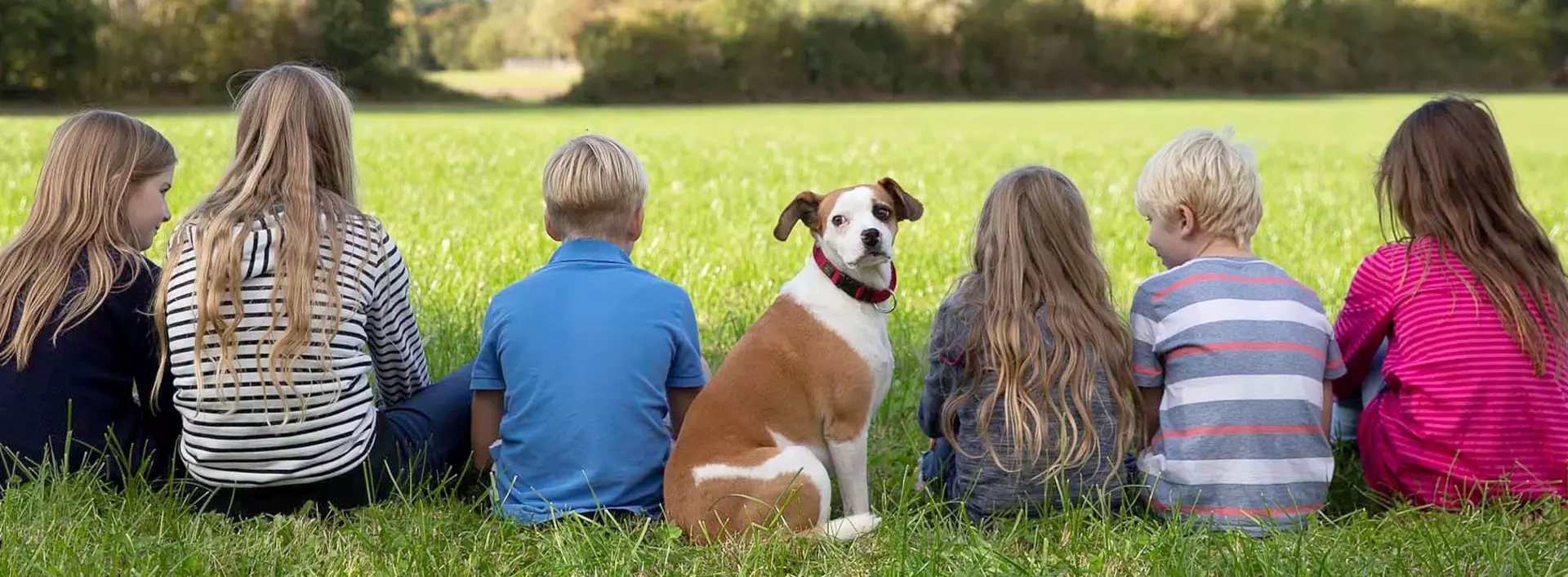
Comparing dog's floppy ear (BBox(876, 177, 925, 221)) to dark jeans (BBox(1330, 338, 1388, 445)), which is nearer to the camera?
dog's floppy ear (BBox(876, 177, 925, 221))

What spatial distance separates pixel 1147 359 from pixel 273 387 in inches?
93.8

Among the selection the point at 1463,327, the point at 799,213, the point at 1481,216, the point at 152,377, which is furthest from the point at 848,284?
the point at 152,377

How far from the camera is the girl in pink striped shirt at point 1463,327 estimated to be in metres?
3.67

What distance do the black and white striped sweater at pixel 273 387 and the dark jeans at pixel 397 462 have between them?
0.20ft

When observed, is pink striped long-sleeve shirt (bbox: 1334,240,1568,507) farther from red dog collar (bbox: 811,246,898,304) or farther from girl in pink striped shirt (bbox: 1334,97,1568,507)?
red dog collar (bbox: 811,246,898,304)

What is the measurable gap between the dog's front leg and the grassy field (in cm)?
8

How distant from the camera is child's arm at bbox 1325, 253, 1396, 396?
3.82 m

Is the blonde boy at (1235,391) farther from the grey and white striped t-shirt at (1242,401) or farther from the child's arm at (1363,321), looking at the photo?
the child's arm at (1363,321)

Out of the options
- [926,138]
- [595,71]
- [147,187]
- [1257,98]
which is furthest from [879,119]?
[147,187]

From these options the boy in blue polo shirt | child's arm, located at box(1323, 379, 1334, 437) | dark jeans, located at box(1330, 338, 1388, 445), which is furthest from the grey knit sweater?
dark jeans, located at box(1330, 338, 1388, 445)

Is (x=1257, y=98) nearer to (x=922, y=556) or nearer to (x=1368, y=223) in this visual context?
(x=1368, y=223)

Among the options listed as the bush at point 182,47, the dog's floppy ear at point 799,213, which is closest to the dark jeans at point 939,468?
the dog's floppy ear at point 799,213

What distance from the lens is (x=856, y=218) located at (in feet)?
12.0

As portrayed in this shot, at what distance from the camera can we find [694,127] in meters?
27.0
